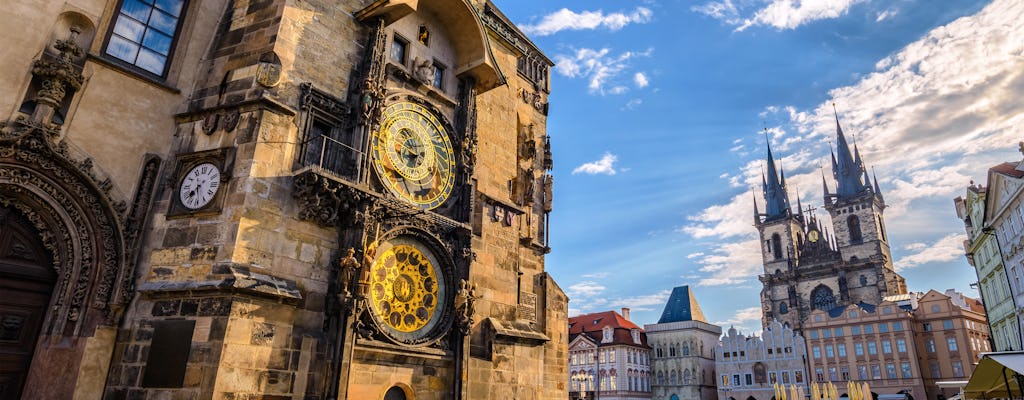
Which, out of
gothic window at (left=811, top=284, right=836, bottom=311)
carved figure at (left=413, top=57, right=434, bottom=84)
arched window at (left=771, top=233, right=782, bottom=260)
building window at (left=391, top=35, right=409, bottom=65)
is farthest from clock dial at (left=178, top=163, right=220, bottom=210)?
arched window at (left=771, top=233, right=782, bottom=260)

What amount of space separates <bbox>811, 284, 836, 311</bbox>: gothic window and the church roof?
47.6 feet

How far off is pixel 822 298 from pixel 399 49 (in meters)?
73.8

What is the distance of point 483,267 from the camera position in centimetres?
1363

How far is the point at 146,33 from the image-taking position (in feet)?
34.5

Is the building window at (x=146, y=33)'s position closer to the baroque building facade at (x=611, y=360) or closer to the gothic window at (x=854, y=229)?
the baroque building facade at (x=611, y=360)

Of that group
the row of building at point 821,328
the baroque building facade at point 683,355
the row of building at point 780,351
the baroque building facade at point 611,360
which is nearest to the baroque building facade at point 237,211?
the row of building at point 821,328

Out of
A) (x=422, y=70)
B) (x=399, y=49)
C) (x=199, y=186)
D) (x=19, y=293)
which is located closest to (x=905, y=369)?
(x=422, y=70)

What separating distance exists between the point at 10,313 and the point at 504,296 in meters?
9.07

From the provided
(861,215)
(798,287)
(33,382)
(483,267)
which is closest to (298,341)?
(33,382)

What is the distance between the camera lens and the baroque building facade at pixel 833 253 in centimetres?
7006

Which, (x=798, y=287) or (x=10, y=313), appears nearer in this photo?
(x=10, y=313)

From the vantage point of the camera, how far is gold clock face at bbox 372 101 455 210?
11.8 metres

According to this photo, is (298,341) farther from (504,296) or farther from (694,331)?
(694,331)

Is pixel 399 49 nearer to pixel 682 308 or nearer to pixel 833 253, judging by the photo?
pixel 682 308
